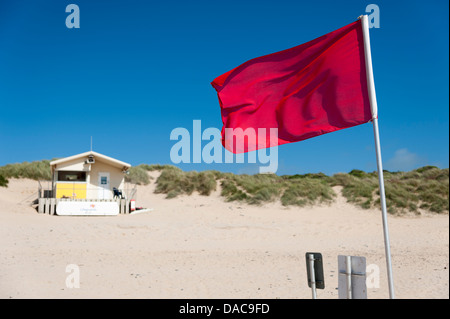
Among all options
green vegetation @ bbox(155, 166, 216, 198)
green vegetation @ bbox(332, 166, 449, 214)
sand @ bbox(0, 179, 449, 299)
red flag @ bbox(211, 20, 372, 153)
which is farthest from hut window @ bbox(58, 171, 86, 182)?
red flag @ bbox(211, 20, 372, 153)

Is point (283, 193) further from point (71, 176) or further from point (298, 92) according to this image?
point (298, 92)

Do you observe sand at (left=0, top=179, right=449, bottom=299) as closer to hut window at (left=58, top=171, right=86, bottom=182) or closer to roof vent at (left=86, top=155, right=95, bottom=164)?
hut window at (left=58, top=171, right=86, bottom=182)

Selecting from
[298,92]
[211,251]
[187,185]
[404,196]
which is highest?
[187,185]

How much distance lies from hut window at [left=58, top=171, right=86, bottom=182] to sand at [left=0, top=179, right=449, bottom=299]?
8.67 ft

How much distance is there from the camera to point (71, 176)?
22547 mm

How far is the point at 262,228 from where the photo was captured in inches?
677

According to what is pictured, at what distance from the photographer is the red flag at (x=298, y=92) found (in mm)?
5734

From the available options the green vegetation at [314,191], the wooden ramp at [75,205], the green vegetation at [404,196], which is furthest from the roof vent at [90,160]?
the green vegetation at [404,196]

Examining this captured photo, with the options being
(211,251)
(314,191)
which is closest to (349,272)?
(211,251)

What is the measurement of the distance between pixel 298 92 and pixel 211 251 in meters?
7.54

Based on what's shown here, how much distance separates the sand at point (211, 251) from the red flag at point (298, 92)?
3.39 meters
